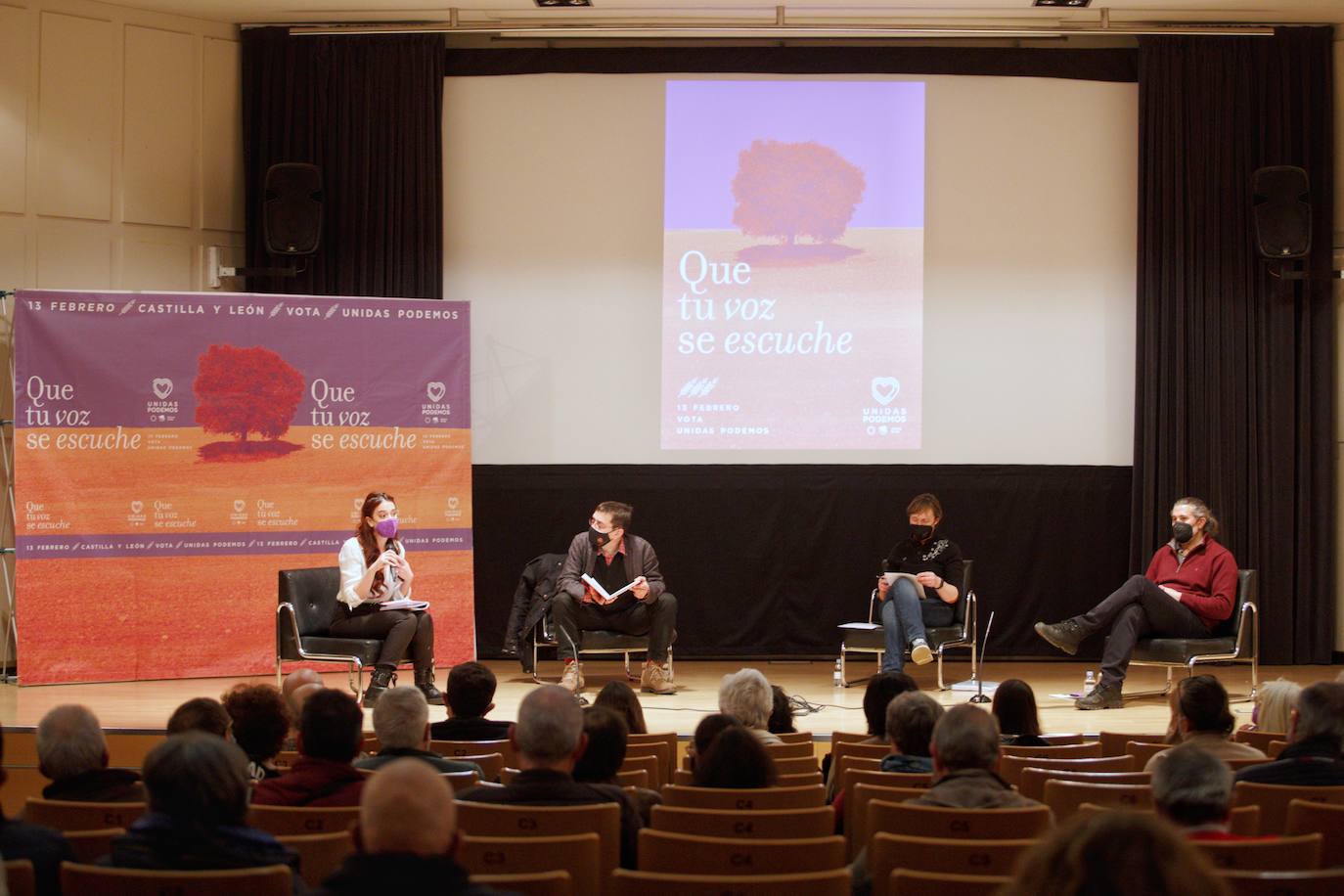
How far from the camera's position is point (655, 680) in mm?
7730

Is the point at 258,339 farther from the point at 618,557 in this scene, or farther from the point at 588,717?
the point at 588,717

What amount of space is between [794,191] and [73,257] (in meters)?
4.48

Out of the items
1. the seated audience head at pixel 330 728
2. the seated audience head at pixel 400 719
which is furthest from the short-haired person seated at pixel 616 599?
the seated audience head at pixel 330 728

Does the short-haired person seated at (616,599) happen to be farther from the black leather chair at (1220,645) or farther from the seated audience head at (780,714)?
the seated audience head at (780,714)

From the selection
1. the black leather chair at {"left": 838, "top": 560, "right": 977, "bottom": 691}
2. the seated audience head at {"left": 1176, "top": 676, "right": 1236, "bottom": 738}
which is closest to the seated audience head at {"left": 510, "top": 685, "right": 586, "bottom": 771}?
the seated audience head at {"left": 1176, "top": 676, "right": 1236, "bottom": 738}

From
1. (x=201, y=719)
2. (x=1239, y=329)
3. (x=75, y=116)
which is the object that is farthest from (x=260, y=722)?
(x=1239, y=329)

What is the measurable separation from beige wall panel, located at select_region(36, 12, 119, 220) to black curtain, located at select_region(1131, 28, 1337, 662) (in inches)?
254

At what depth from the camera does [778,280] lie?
8.98 m

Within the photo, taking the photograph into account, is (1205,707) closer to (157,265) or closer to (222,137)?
(157,265)

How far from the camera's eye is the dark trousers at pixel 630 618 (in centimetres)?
776

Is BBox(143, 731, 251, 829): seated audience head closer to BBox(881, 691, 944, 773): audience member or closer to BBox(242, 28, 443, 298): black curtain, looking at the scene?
BBox(881, 691, 944, 773): audience member

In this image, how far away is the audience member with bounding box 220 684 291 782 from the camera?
3650mm

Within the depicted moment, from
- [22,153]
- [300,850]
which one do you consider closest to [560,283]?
[22,153]

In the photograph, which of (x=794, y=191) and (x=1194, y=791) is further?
(x=794, y=191)
